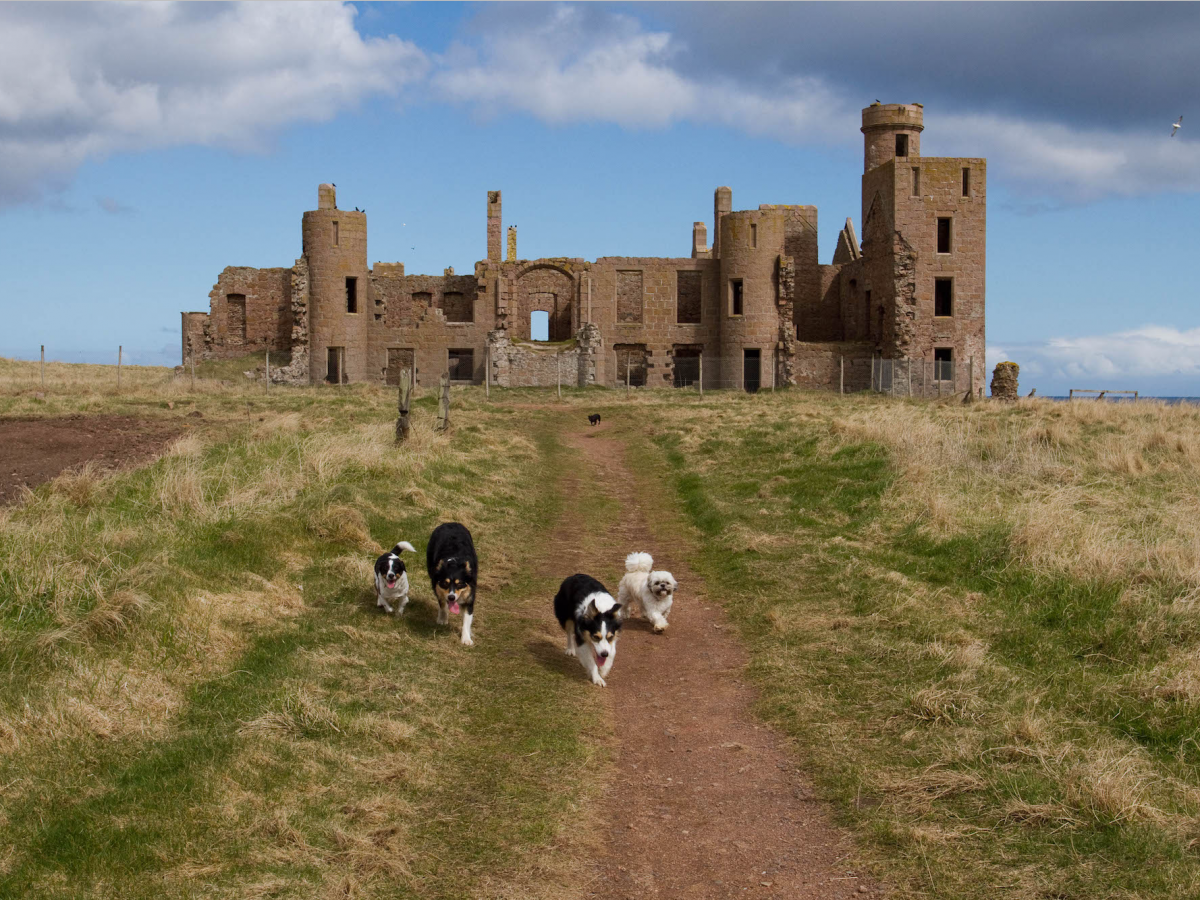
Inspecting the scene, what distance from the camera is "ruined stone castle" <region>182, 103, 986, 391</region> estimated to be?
4375 centimetres

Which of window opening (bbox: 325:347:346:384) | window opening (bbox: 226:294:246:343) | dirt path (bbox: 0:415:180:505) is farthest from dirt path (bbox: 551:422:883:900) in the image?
window opening (bbox: 226:294:246:343)

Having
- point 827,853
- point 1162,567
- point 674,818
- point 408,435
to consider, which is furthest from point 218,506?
point 1162,567

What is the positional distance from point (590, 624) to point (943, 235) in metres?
39.0

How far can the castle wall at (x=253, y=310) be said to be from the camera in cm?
4944

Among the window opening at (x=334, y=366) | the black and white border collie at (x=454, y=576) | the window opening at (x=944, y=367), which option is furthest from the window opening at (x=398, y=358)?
the black and white border collie at (x=454, y=576)

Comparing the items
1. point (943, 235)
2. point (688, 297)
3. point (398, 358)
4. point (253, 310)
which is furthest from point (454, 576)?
point (253, 310)

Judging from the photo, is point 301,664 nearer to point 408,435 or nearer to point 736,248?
point 408,435

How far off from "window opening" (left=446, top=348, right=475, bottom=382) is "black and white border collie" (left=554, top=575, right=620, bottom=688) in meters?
39.2

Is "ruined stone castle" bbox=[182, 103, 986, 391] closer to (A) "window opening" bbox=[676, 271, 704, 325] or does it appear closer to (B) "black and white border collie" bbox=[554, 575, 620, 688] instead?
(A) "window opening" bbox=[676, 271, 704, 325]

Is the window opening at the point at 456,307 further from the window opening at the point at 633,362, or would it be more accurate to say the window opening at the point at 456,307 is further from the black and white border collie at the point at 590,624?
the black and white border collie at the point at 590,624

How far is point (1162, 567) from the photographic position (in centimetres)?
1047

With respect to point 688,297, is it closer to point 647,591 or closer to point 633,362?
point 633,362

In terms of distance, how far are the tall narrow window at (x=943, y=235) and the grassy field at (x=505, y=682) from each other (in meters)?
29.0

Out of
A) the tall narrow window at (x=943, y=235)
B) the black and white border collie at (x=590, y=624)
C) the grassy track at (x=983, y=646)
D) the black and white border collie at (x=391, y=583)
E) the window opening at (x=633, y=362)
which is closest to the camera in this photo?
the grassy track at (x=983, y=646)
